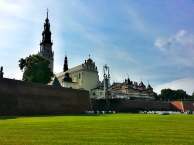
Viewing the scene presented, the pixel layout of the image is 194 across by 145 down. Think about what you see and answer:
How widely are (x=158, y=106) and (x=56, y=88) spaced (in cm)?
3508

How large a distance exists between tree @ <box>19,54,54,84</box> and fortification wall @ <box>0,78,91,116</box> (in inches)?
449

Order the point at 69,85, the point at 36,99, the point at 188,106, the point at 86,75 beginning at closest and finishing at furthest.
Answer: the point at 36,99 → the point at 188,106 → the point at 69,85 → the point at 86,75

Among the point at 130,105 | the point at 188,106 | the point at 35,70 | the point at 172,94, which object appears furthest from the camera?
the point at 172,94

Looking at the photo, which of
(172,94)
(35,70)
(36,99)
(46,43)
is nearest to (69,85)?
(35,70)

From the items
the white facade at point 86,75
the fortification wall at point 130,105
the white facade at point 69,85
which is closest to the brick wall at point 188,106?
the fortification wall at point 130,105

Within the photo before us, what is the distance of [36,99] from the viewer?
95.1 ft

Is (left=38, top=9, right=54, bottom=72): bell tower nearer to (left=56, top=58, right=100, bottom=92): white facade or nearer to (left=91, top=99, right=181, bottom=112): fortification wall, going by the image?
(left=56, top=58, right=100, bottom=92): white facade

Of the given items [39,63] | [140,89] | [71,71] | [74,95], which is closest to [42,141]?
[74,95]

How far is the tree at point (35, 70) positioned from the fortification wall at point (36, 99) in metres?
11.4

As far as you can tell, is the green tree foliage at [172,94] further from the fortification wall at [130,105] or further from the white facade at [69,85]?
the white facade at [69,85]

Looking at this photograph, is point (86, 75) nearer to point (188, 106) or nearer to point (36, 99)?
point (188, 106)

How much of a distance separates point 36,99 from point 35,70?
661 inches

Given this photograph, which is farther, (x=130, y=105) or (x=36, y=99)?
(x=130, y=105)

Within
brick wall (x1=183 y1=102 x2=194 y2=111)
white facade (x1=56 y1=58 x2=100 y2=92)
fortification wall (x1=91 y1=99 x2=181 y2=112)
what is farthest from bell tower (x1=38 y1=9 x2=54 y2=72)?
brick wall (x1=183 y1=102 x2=194 y2=111)
